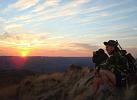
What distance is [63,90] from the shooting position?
57.3 ft

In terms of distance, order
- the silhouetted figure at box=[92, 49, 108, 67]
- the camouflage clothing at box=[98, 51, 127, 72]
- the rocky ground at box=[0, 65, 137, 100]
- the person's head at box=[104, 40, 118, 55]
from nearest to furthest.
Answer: the camouflage clothing at box=[98, 51, 127, 72]
the person's head at box=[104, 40, 118, 55]
the rocky ground at box=[0, 65, 137, 100]
the silhouetted figure at box=[92, 49, 108, 67]

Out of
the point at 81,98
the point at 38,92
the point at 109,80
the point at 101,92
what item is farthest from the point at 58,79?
the point at 109,80

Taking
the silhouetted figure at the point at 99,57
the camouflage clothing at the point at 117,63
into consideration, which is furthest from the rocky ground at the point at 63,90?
the silhouetted figure at the point at 99,57

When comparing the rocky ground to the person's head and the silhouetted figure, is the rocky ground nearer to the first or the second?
the silhouetted figure

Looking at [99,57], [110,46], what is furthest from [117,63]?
[99,57]

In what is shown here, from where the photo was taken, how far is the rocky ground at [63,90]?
1241cm

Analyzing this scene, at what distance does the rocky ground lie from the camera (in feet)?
40.7

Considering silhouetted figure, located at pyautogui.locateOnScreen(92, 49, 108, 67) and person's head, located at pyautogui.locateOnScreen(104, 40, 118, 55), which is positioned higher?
person's head, located at pyautogui.locateOnScreen(104, 40, 118, 55)

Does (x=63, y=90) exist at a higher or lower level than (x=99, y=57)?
lower

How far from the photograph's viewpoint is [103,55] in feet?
48.9

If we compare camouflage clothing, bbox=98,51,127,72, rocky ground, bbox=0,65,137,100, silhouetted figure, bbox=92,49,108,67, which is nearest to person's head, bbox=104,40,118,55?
camouflage clothing, bbox=98,51,127,72

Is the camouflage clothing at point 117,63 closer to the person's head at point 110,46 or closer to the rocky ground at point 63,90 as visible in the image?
the person's head at point 110,46

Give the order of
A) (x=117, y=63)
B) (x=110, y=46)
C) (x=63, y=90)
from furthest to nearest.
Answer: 1. (x=63, y=90)
2. (x=110, y=46)
3. (x=117, y=63)

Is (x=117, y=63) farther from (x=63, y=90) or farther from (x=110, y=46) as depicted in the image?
(x=63, y=90)
